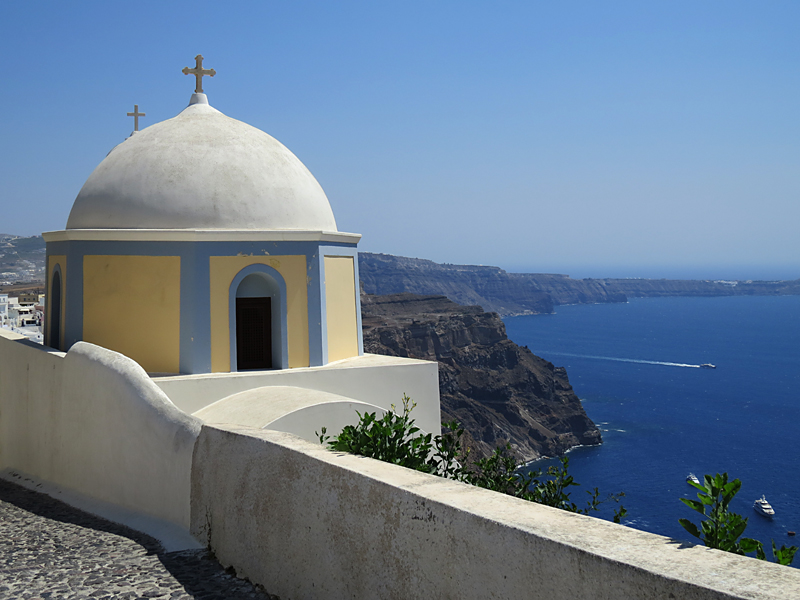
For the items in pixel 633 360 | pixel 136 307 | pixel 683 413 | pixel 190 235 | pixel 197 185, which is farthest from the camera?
pixel 633 360

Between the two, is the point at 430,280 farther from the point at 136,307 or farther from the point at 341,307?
the point at 136,307

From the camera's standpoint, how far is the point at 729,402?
76.3 m

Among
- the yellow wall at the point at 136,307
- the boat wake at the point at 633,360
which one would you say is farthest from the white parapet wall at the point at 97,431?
the boat wake at the point at 633,360

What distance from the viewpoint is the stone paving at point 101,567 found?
4.21 metres

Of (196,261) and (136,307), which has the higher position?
(196,261)

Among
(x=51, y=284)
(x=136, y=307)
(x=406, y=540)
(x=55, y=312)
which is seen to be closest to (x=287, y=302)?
(x=136, y=307)

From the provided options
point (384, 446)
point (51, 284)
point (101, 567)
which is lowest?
point (101, 567)

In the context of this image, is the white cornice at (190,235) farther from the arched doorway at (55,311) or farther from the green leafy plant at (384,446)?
the green leafy plant at (384,446)

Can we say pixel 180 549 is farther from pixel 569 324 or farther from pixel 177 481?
pixel 569 324

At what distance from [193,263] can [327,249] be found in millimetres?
1726

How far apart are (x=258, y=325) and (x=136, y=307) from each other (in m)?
1.48

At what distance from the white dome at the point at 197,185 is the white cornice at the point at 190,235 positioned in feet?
0.67

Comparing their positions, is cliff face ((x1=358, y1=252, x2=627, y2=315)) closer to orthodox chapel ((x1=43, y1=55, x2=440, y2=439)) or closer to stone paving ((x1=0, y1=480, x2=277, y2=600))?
orthodox chapel ((x1=43, y1=55, x2=440, y2=439))

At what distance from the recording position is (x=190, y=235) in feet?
27.8
